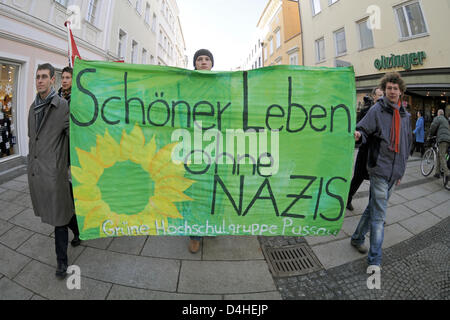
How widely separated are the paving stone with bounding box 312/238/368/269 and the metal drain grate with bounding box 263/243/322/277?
0.08 meters

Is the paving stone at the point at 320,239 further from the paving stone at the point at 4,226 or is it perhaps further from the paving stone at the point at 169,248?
the paving stone at the point at 4,226

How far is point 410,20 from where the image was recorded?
29.8 ft

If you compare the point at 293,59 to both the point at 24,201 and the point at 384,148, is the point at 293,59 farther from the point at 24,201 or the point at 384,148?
the point at 24,201

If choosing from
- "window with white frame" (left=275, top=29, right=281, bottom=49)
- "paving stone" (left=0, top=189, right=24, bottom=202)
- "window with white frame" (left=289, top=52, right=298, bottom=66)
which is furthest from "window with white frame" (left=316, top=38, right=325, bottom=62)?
"paving stone" (left=0, top=189, right=24, bottom=202)

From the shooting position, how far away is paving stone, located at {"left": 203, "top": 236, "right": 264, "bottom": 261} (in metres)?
2.38

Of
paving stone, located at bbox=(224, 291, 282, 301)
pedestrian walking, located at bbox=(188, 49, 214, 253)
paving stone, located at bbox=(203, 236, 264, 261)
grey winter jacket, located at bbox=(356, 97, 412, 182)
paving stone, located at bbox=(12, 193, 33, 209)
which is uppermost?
pedestrian walking, located at bbox=(188, 49, 214, 253)

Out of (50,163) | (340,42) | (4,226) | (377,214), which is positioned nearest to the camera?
(50,163)

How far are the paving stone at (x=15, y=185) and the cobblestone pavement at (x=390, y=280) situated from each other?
16.9ft

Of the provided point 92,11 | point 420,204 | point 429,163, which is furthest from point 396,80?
point 92,11

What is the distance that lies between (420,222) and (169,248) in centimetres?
387

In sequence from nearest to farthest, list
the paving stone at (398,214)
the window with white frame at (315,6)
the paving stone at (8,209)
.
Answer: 1. the paving stone at (8,209)
2. the paving stone at (398,214)
3. the window with white frame at (315,6)

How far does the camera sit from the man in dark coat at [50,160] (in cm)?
199

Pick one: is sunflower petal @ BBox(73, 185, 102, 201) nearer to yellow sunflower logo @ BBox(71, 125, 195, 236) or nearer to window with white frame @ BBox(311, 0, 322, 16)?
yellow sunflower logo @ BBox(71, 125, 195, 236)

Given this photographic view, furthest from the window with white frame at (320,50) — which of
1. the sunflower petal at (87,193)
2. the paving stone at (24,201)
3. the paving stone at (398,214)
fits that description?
the paving stone at (24,201)
